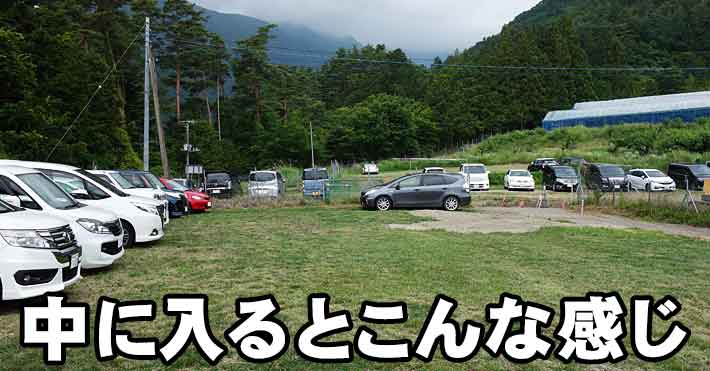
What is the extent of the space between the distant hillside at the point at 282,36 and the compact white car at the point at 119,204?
44574 millimetres

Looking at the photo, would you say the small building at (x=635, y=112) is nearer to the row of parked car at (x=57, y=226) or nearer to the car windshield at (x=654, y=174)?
the car windshield at (x=654, y=174)

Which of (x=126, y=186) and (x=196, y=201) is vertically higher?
(x=126, y=186)

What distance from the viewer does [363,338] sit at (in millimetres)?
4867

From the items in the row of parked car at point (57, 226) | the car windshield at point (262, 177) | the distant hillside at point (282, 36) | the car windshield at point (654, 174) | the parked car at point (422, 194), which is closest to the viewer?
the row of parked car at point (57, 226)

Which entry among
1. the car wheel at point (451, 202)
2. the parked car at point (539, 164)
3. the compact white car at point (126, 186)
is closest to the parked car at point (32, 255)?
the compact white car at point (126, 186)

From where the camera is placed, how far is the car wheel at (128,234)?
36.1 feet

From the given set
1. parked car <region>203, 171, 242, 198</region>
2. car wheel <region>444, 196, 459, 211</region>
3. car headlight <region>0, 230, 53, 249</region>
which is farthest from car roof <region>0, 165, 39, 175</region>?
parked car <region>203, 171, 242, 198</region>

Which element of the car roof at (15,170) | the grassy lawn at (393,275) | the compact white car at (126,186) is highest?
the car roof at (15,170)

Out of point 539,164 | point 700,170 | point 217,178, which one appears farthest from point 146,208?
point 539,164

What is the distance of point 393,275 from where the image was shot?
27.2 ft

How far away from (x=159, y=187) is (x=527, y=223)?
37.5 feet

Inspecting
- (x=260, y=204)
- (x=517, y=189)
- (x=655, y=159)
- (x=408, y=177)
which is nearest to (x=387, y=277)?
(x=408, y=177)

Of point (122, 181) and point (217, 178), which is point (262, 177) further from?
point (122, 181)

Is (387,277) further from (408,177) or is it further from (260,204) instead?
(260,204)
